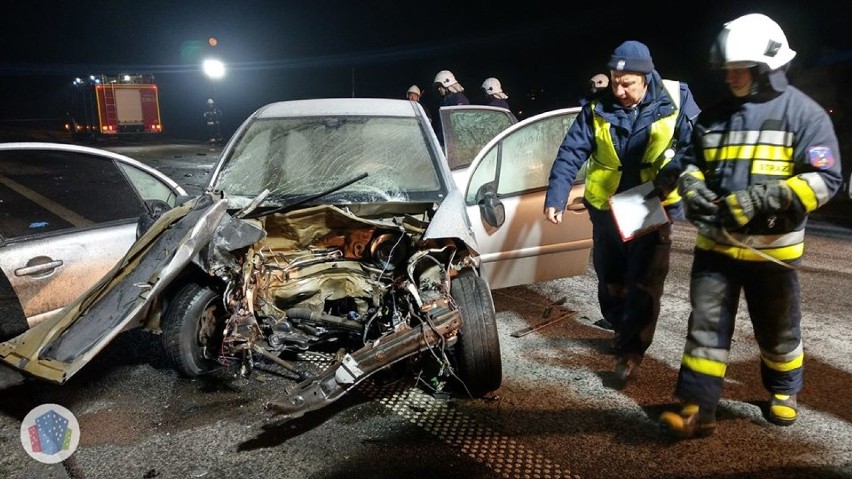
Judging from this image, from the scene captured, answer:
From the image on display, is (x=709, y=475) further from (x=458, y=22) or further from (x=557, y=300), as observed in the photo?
(x=458, y=22)

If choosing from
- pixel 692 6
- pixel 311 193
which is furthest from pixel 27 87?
pixel 311 193

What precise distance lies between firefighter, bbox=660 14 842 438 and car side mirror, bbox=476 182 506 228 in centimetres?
120

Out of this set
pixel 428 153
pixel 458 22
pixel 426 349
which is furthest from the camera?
pixel 458 22

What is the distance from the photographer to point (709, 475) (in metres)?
2.49

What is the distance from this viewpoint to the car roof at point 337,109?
415 centimetres

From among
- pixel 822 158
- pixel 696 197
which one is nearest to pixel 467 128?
A: pixel 696 197

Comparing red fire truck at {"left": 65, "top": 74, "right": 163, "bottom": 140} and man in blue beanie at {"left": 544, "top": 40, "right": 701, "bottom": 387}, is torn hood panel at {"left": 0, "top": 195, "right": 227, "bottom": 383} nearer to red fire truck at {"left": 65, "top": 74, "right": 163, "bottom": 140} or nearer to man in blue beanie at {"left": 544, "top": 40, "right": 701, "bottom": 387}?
man in blue beanie at {"left": 544, "top": 40, "right": 701, "bottom": 387}

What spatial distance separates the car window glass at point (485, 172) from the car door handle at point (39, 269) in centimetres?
262

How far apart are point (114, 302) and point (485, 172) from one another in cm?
252

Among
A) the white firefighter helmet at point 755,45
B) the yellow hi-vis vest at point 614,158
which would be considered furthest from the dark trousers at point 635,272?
the white firefighter helmet at point 755,45

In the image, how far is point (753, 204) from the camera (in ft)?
8.02

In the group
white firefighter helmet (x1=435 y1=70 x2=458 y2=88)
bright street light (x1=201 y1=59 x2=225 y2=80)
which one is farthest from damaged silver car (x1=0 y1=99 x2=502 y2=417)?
bright street light (x1=201 y1=59 x2=225 y2=80)

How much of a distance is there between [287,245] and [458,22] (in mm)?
33536

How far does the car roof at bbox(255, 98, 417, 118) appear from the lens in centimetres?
415
